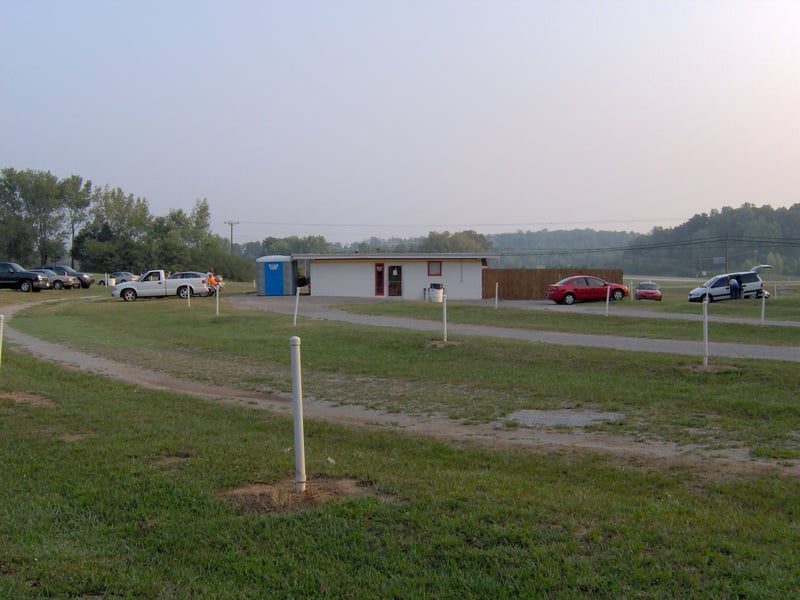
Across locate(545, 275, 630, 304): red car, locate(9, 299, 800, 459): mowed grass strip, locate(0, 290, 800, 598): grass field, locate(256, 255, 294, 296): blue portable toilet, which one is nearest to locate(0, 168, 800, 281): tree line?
locate(256, 255, 294, 296): blue portable toilet

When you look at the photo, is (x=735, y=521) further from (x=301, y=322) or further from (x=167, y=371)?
(x=301, y=322)

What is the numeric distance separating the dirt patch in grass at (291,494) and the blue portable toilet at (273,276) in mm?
41879

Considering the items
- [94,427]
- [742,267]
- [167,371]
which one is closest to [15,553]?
[94,427]

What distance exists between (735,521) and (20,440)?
6.67 m

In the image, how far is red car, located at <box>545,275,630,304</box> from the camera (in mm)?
37375

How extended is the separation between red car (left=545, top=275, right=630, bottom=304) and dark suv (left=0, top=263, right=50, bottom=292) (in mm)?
31928

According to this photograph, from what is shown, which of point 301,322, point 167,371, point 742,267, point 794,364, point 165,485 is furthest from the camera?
point 742,267

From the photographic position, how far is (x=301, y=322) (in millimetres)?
24047

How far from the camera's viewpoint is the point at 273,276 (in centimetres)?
4712

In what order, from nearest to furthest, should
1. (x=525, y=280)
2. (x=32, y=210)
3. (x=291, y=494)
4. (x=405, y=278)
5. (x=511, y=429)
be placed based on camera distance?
(x=291, y=494) < (x=511, y=429) < (x=405, y=278) < (x=525, y=280) < (x=32, y=210)

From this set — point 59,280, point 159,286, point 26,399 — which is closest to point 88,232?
point 59,280

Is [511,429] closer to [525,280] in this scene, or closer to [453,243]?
[525,280]

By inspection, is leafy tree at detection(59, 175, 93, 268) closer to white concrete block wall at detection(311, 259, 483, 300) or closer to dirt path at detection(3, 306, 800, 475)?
white concrete block wall at detection(311, 259, 483, 300)

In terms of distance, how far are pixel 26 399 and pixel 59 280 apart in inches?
1745
